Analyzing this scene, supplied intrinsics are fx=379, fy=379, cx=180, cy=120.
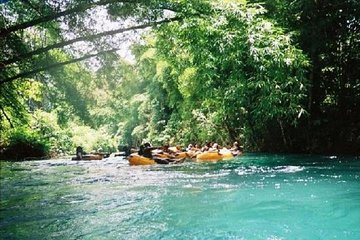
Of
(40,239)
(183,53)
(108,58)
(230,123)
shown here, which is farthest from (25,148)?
Result: (40,239)

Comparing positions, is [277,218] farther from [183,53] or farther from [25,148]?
[25,148]

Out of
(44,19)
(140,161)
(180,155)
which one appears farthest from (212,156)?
(44,19)

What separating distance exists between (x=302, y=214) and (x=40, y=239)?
3407 mm

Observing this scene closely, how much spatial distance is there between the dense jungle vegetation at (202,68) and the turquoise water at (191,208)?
250 centimetres

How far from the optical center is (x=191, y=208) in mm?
5805

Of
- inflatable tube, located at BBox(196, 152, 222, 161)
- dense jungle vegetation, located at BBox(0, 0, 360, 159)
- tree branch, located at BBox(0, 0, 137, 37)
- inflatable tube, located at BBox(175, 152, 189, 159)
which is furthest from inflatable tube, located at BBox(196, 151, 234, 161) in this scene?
tree branch, located at BBox(0, 0, 137, 37)

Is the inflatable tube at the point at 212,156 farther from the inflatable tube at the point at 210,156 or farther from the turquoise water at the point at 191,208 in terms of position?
the turquoise water at the point at 191,208

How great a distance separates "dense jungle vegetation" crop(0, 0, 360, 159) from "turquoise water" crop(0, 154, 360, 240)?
8.19 feet

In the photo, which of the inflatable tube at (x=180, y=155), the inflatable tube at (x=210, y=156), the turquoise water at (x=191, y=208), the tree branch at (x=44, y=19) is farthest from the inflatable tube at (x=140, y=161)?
the tree branch at (x=44, y=19)

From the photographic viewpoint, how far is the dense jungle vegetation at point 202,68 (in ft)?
26.2

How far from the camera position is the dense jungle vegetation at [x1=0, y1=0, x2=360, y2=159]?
7992mm

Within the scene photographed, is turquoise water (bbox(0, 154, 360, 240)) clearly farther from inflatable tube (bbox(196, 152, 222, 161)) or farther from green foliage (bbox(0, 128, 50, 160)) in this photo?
green foliage (bbox(0, 128, 50, 160))

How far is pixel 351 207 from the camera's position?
5.58 m

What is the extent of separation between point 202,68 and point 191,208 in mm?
6990
